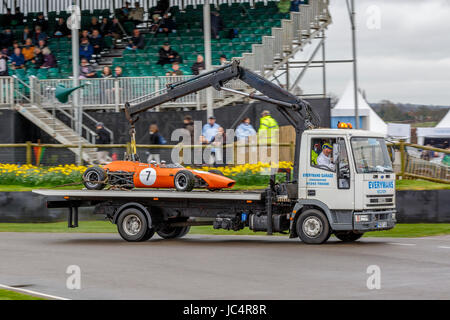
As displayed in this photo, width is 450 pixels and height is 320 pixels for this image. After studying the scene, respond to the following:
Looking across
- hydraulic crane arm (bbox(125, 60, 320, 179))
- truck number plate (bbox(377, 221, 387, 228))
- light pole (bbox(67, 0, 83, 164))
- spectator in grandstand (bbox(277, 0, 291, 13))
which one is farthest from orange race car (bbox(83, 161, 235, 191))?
spectator in grandstand (bbox(277, 0, 291, 13))

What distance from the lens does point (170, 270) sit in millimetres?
12945

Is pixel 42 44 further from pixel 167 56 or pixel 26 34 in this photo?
pixel 167 56

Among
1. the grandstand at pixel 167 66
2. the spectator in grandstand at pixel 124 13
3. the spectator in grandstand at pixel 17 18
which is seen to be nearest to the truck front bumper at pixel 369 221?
the grandstand at pixel 167 66

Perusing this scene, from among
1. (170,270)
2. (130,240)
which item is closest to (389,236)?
(130,240)

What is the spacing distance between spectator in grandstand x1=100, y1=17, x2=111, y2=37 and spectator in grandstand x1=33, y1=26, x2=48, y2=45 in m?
2.44

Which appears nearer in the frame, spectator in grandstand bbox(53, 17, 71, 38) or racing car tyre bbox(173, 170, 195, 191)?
racing car tyre bbox(173, 170, 195, 191)

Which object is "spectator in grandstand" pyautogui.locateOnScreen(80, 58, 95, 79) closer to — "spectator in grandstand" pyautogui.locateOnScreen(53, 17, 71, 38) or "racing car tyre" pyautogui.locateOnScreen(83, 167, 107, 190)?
"spectator in grandstand" pyautogui.locateOnScreen(53, 17, 71, 38)

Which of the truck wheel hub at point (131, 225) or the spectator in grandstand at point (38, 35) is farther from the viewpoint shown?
the spectator in grandstand at point (38, 35)

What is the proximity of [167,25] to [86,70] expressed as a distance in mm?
4951

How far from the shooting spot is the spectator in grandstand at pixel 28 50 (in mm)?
34781

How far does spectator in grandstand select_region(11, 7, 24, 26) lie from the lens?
131 feet

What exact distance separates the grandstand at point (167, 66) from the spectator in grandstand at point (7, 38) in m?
0.79

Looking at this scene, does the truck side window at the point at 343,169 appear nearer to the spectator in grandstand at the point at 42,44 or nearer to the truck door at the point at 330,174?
the truck door at the point at 330,174
